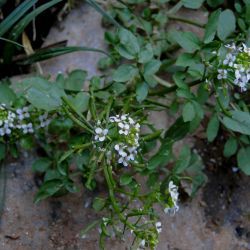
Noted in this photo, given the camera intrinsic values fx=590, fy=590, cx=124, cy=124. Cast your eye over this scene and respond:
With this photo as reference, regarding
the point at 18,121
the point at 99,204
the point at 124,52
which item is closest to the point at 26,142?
the point at 18,121

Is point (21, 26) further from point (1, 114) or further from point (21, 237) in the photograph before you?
point (21, 237)

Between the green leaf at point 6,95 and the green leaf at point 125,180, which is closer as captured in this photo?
the green leaf at point 125,180

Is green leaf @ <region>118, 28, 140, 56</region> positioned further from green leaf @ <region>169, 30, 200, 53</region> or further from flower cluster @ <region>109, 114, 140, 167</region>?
flower cluster @ <region>109, 114, 140, 167</region>

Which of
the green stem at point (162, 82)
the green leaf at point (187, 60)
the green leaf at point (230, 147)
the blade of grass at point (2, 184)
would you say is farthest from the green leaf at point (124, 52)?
the blade of grass at point (2, 184)

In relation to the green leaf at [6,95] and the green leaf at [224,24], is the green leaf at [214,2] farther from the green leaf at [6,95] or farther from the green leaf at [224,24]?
the green leaf at [6,95]

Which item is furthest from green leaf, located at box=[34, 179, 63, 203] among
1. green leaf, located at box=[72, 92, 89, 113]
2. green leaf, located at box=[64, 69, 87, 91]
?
green leaf, located at box=[64, 69, 87, 91]
